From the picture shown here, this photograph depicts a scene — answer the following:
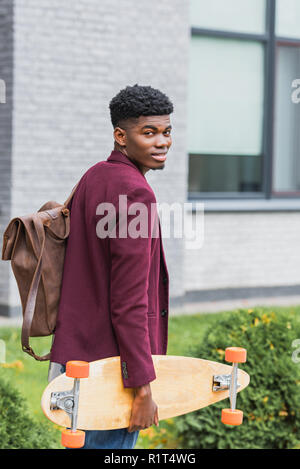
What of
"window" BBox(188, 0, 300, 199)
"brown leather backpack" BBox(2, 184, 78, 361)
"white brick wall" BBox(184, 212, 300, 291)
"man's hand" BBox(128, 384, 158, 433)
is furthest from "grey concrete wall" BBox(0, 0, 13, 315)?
"man's hand" BBox(128, 384, 158, 433)

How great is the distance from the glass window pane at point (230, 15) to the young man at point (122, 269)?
6.70 metres

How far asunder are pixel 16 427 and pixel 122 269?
5.04 feet

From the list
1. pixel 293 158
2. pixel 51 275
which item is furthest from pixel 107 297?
pixel 293 158

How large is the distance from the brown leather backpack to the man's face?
0.31 metres

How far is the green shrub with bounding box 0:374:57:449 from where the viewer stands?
11.8ft

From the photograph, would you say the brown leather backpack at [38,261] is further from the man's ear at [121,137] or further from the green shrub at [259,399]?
the green shrub at [259,399]

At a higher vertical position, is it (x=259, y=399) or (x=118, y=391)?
(x=118, y=391)

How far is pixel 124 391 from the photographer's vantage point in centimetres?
249

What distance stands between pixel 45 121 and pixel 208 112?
2.43 m

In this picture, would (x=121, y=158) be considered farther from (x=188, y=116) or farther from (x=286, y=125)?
(x=286, y=125)

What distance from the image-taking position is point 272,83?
9547mm

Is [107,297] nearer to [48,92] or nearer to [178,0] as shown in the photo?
[48,92]

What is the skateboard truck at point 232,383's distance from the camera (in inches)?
100

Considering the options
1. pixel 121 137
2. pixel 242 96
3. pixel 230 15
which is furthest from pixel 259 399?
pixel 230 15
